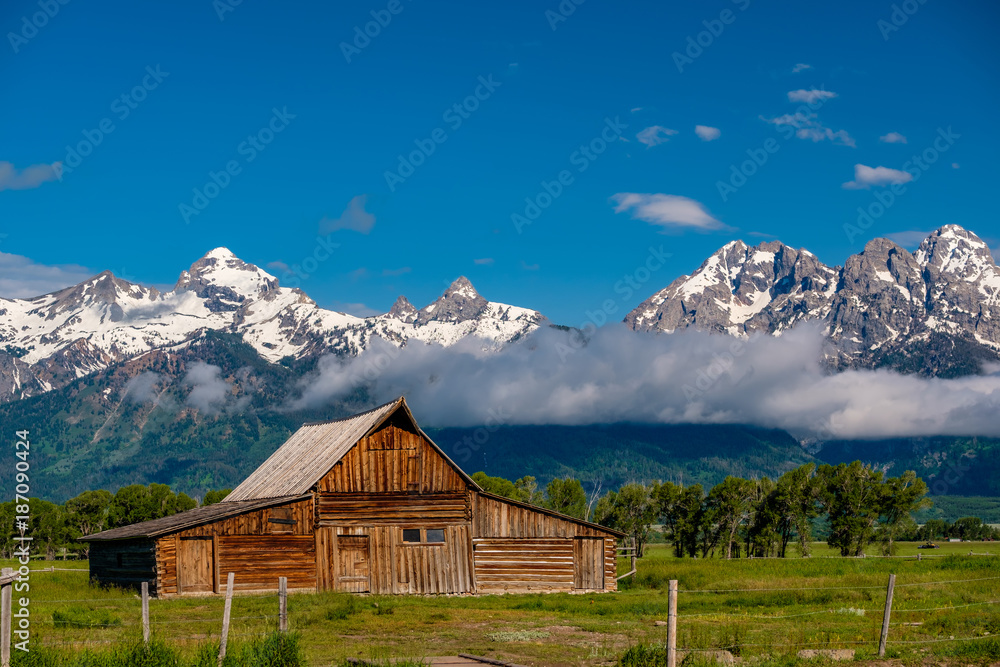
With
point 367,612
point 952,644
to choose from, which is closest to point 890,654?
point 952,644

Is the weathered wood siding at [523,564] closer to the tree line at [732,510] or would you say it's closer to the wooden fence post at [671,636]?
the wooden fence post at [671,636]

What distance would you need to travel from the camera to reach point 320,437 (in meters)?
54.2

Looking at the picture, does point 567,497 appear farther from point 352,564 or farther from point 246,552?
point 246,552

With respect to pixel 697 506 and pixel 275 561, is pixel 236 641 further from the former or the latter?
pixel 697 506

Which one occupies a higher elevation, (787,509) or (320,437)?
(320,437)

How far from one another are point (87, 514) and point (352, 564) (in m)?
89.2

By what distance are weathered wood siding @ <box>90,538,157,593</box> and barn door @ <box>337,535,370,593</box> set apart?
8.14m

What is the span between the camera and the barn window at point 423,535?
45656 millimetres

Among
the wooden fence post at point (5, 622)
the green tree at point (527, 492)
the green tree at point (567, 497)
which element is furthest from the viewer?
the green tree at point (567, 497)

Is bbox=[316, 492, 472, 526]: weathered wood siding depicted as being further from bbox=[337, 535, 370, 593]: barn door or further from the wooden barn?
bbox=[337, 535, 370, 593]: barn door

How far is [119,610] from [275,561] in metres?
9.27

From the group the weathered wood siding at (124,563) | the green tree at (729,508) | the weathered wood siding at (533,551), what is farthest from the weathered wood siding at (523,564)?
the green tree at (729,508)

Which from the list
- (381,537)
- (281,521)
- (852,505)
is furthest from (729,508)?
(281,521)

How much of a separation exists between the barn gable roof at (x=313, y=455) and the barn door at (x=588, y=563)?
236 inches
